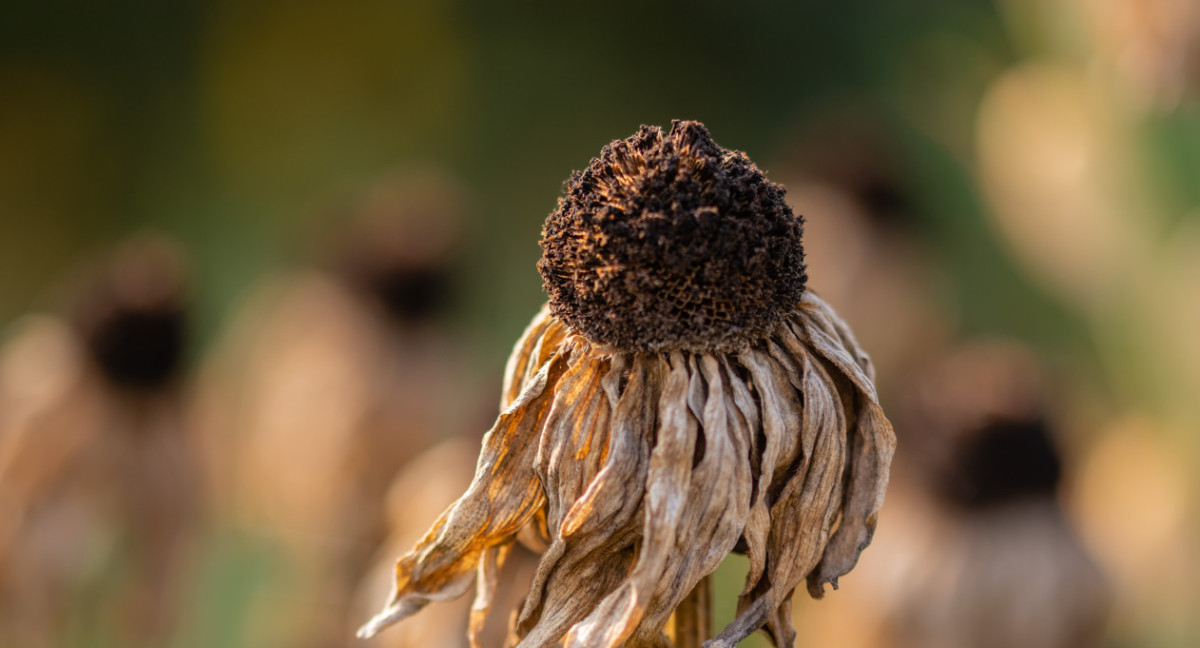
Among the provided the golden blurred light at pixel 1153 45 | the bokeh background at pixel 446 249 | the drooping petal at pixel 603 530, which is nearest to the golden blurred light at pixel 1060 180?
the bokeh background at pixel 446 249

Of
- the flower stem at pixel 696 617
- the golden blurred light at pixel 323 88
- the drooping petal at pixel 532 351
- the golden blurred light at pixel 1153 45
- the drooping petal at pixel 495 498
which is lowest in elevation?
the flower stem at pixel 696 617

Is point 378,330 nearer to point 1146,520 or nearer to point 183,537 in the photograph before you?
point 183,537

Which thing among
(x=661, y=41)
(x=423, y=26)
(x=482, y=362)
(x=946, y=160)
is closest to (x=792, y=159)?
(x=946, y=160)

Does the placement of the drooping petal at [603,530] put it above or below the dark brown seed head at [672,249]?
below

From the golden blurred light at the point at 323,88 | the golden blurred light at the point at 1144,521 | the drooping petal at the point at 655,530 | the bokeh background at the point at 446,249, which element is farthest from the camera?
the golden blurred light at the point at 323,88

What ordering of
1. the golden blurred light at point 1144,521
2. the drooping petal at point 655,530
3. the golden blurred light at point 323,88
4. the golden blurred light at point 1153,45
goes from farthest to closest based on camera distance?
the golden blurred light at point 323,88, the golden blurred light at point 1144,521, the golden blurred light at point 1153,45, the drooping petal at point 655,530

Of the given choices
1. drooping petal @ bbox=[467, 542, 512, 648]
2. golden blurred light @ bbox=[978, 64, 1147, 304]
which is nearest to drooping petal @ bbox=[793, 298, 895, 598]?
drooping petal @ bbox=[467, 542, 512, 648]

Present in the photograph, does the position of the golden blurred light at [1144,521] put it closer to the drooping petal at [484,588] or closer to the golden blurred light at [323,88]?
the drooping petal at [484,588]

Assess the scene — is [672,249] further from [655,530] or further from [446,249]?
[446,249]

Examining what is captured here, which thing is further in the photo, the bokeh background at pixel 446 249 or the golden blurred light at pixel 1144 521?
the golden blurred light at pixel 1144 521
